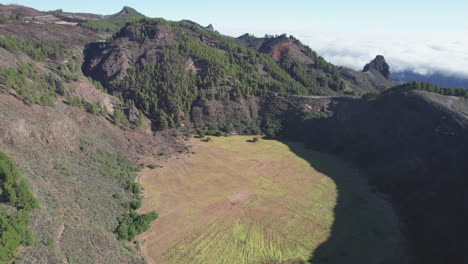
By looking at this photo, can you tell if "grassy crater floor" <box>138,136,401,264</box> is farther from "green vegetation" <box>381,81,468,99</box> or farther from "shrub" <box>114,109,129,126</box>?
"green vegetation" <box>381,81,468,99</box>

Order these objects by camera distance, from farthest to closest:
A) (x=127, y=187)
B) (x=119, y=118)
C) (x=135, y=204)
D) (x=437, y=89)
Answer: (x=437, y=89) < (x=119, y=118) < (x=127, y=187) < (x=135, y=204)

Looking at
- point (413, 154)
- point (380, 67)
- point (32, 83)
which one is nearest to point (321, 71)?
point (380, 67)

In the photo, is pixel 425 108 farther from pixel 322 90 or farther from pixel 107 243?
pixel 107 243

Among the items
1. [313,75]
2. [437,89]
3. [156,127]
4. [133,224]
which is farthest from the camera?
[313,75]

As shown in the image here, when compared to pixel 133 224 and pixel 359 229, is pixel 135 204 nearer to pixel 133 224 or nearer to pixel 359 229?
pixel 133 224

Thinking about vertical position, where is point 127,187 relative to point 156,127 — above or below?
below

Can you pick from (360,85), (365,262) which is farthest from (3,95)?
(360,85)
